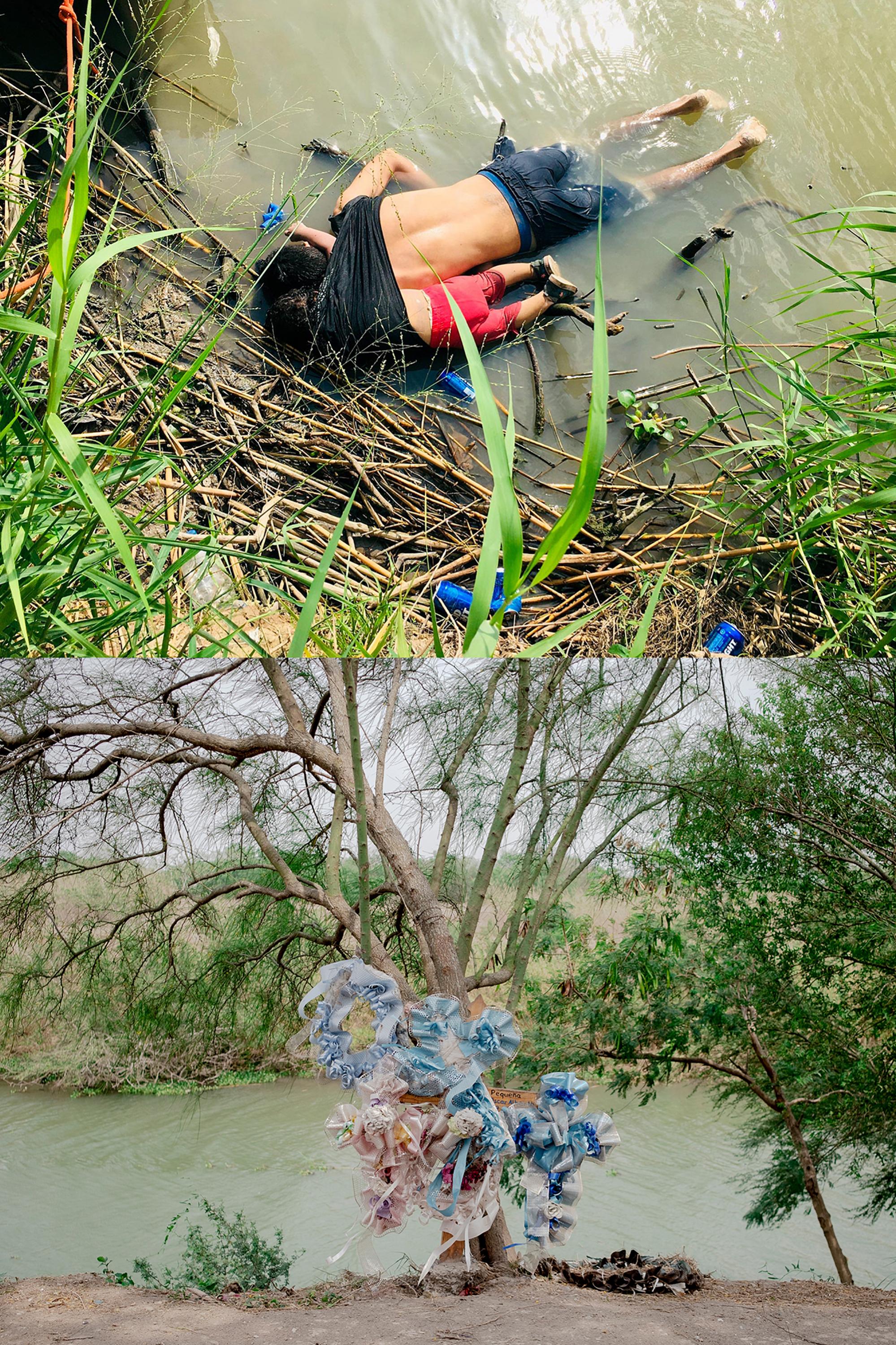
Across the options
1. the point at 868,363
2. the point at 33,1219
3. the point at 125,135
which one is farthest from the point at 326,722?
the point at 125,135

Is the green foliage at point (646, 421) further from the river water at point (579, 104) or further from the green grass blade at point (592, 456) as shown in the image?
the green grass blade at point (592, 456)

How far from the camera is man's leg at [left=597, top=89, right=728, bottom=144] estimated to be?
2.52 meters

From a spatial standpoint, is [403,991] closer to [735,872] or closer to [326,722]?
[326,722]

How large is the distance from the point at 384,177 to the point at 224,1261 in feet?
8.91

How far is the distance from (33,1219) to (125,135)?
2807 millimetres

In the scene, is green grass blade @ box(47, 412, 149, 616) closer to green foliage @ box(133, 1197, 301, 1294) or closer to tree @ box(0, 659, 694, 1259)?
tree @ box(0, 659, 694, 1259)

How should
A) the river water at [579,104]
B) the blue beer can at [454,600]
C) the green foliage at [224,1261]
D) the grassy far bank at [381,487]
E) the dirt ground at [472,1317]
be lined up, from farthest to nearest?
the river water at [579,104], the blue beer can at [454,600], the grassy far bank at [381,487], the green foliage at [224,1261], the dirt ground at [472,1317]

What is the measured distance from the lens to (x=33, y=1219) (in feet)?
4.24

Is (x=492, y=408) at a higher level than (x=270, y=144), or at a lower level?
lower

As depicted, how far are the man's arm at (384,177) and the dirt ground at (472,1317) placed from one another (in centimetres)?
264

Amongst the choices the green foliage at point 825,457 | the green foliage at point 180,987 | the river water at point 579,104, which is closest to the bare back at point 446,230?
the river water at point 579,104

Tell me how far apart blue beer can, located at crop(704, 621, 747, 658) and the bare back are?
1332mm

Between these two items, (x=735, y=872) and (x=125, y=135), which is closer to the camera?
(x=735, y=872)

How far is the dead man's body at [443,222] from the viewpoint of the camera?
7.67ft
